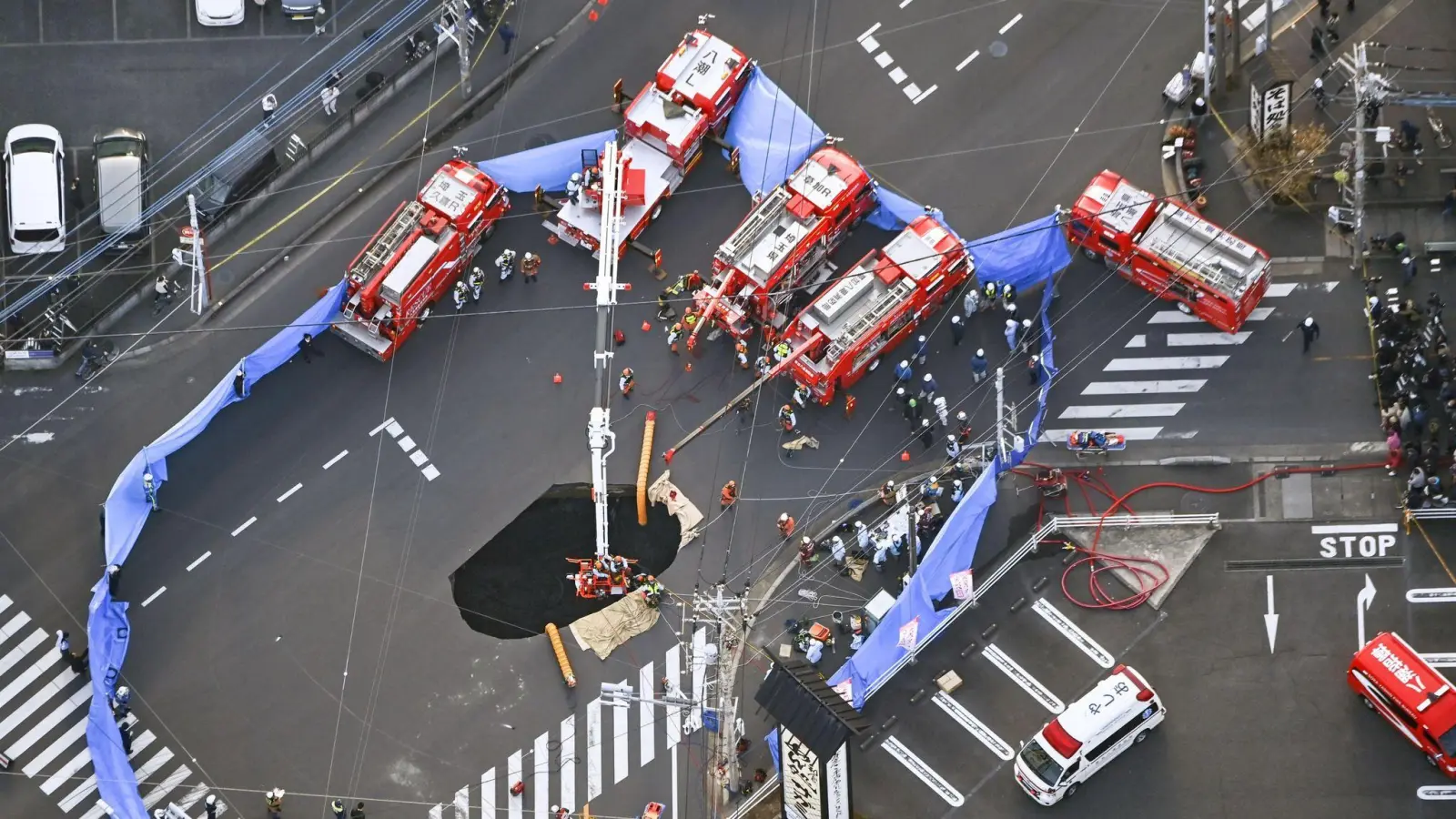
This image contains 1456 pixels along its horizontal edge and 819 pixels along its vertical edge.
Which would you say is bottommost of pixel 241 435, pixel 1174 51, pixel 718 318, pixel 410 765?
pixel 410 765

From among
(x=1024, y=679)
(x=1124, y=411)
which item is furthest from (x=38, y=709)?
(x=1124, y=411)

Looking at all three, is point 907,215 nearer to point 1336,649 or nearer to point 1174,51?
point 1174,51

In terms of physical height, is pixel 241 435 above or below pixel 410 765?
above

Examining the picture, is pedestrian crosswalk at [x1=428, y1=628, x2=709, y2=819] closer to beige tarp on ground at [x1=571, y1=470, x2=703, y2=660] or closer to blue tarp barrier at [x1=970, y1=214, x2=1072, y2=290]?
beige tarp on ground at [x1=571, y1=470, x2=703, y2=660]

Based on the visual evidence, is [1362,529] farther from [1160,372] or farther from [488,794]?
[488,794]

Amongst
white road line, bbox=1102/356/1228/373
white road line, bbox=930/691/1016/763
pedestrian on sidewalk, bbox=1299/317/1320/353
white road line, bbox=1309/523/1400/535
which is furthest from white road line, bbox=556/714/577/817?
pedestrian on sidewalk, bbox=1299/317/1320/353

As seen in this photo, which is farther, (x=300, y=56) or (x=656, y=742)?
Result: (x=300, y=56)

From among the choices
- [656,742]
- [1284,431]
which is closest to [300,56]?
[656,742]

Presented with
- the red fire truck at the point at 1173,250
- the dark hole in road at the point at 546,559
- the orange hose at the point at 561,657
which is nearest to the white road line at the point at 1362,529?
the red fire truck at the point at 1173,250
